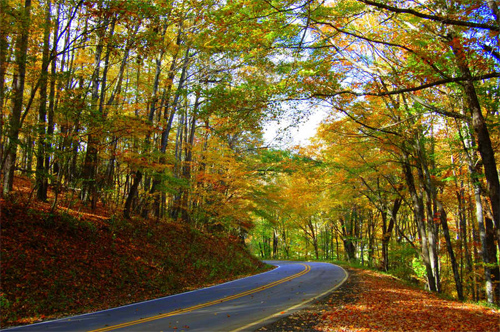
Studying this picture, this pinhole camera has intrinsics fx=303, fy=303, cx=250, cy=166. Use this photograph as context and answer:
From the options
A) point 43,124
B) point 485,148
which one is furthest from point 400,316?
point 43,124

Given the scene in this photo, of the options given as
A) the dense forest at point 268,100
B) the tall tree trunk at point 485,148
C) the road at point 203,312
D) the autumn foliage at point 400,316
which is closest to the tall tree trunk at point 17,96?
the dense forest at point 268,100

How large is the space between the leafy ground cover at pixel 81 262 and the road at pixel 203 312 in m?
0.92

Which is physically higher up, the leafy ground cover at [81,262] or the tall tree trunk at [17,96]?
the tall tree trunk at [17,96]

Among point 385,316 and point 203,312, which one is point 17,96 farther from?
point 385,316

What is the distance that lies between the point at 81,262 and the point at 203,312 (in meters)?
4.90

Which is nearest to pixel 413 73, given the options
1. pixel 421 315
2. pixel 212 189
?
pixel 421 315

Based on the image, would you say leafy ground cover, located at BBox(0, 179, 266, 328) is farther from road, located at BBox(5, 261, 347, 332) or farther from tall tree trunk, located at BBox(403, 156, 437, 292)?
tall tree trunk, located at BBox(403, 156, 437, 292)

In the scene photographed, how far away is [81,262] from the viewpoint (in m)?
10.2

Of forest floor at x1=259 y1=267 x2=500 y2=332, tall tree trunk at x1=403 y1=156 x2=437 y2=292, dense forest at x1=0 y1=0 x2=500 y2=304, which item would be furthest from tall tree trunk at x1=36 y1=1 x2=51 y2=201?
tall tree trunk at x1=403 y1=156 x2=437 y2=292

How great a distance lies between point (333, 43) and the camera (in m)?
10.2

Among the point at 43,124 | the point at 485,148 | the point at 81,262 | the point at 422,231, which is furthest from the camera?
the point at 422,231

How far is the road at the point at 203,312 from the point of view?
676cm

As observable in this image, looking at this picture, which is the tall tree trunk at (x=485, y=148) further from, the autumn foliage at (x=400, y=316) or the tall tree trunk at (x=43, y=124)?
the tall tree trunk at (x=43, y=124)

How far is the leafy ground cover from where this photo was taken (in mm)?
8023
